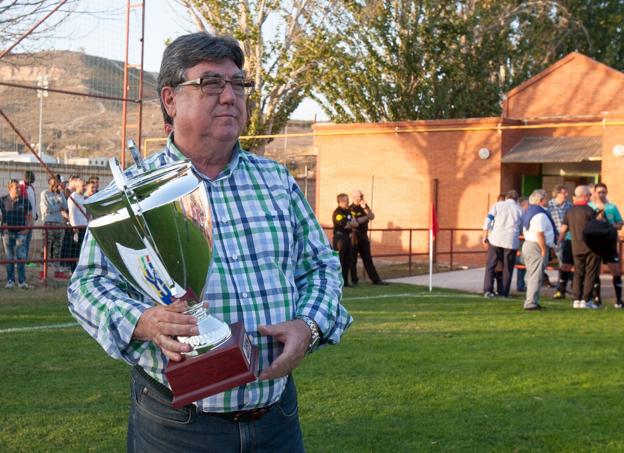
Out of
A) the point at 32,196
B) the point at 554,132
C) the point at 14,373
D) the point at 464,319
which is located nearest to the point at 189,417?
the point at 14,373

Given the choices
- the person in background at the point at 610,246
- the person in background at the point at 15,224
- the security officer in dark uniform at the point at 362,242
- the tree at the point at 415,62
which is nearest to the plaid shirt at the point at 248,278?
the person in background at the point at 610,246

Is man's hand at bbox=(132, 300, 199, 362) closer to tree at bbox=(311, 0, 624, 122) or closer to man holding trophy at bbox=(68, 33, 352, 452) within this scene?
man holding trophy at bbox=(68, 33, 352, 452)

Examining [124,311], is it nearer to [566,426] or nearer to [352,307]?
[566,426]

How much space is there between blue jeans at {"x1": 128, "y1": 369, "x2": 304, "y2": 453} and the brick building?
21675 millimetres

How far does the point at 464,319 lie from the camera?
12.7 m

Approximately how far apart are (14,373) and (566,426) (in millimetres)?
4905

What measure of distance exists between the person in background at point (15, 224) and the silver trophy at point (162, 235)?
13.7 m

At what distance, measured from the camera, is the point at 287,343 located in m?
2.61

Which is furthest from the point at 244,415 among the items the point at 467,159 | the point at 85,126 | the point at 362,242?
the point at 85,126

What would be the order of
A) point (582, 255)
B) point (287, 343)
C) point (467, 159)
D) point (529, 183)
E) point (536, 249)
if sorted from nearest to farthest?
1. point (287, 343)
2. point (536, 249)
3. point (582, 255)
4. point (467, 159)
5. point (529, 183)

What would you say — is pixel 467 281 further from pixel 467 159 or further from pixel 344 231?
pixel 467 159

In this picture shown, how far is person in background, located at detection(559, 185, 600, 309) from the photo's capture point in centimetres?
1424

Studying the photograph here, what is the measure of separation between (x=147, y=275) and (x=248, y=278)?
0.37m

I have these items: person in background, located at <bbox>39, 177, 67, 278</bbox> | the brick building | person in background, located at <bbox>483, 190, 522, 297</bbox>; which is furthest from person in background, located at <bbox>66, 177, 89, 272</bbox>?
the brick building
